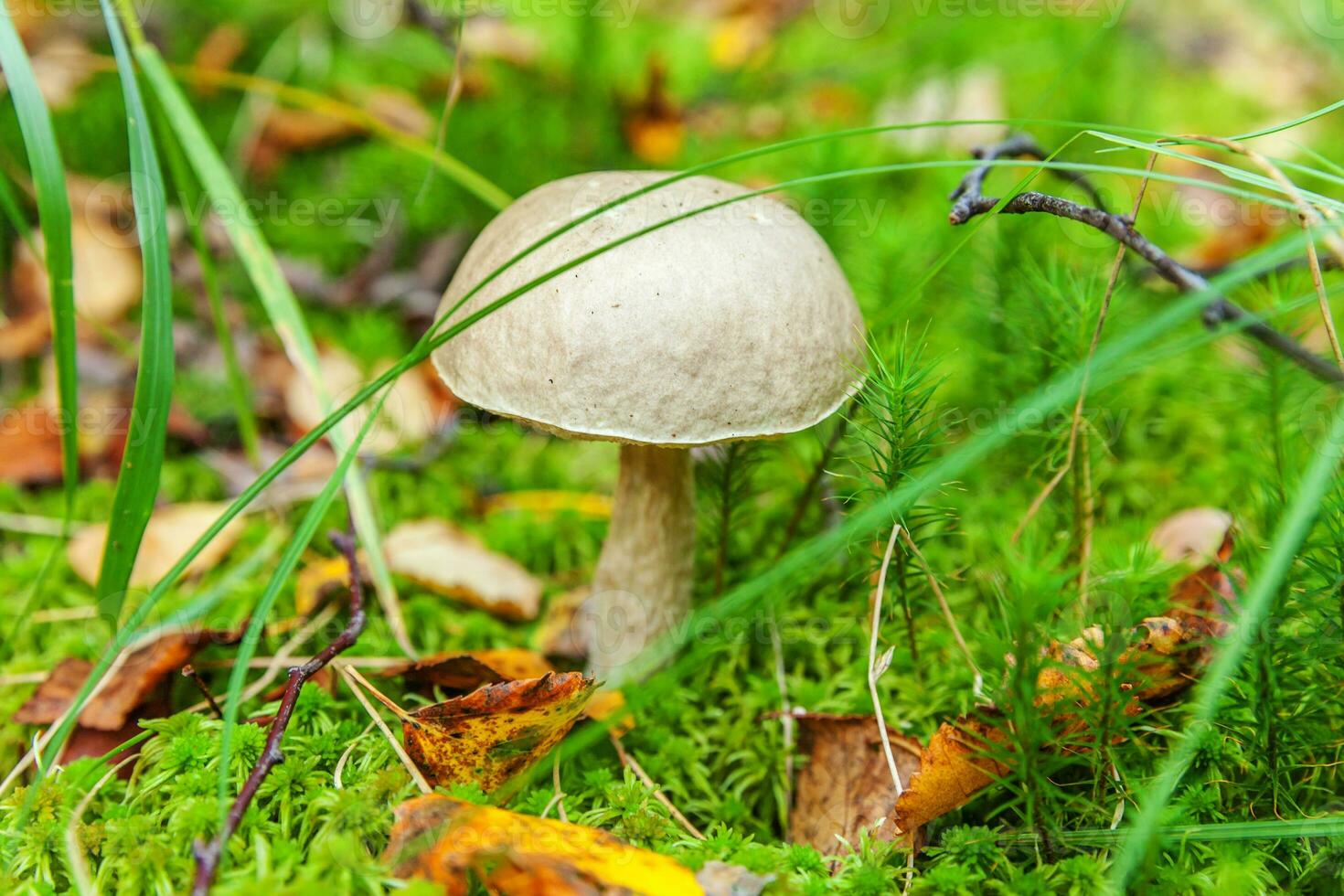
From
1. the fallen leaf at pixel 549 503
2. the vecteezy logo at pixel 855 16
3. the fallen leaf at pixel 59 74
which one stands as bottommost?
the fallen leaf at pixel 549 503

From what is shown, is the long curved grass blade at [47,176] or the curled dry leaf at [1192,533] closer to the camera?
the long curved grass blade at [47,176]

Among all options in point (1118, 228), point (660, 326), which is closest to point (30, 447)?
point (660, 326)

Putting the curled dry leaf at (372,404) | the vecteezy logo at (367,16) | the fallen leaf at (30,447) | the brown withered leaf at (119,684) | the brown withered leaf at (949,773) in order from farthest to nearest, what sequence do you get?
1. the vecteezy logo at (367,16)
2. the curled dry leaf at (372,404)
3. the fallen leaf at (30,447)
4. the brown withered leaf at (119,684)
5. the brown withered leaf at (949,773)

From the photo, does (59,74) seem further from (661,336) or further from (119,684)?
(661,336)

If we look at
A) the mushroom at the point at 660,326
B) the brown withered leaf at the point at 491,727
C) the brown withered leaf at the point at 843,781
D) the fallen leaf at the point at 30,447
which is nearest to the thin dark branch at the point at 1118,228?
the mushroom at the point at 660,326

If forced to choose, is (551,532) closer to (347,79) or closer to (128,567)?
(128,567)

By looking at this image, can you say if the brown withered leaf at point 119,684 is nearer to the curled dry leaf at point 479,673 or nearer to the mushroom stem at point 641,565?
the curled dry leaf at point 479,673

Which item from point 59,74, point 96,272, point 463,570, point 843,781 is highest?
point 59,74
